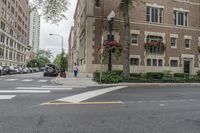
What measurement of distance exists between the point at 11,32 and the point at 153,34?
53436mm

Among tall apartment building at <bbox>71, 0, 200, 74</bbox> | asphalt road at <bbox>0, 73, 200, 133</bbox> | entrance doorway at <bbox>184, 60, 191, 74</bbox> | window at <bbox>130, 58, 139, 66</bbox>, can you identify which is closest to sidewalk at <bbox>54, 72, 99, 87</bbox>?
tall apartment building at <bbox>71, 0, 200, 74</bbox>

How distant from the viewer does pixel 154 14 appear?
3086 centimetres

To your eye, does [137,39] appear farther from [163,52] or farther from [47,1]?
[47,1]

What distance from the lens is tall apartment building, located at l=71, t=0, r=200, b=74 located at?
27.8m

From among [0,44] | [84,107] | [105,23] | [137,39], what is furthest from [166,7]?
[0,44]

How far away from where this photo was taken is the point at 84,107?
8.39m

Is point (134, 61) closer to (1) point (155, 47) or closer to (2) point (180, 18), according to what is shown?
(1) point (155, 47)

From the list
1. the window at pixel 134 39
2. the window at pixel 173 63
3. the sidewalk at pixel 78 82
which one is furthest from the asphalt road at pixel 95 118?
the window at pixel 173 63

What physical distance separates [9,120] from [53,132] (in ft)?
5.48

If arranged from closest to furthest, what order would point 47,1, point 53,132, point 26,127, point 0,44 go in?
point 53,132 → point 26,127 → point 47,1 → point 0,44

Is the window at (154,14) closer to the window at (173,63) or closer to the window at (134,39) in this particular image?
the window at (134,39)

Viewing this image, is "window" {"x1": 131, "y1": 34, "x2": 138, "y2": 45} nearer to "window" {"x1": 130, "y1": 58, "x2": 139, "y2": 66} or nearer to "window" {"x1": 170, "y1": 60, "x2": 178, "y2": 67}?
"window" {"x1": 130, "y1": 58, "x2": 139, "y2": 66}

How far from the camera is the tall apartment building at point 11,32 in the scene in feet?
201

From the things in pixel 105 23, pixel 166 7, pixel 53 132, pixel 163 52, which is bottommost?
pixel 53 132
